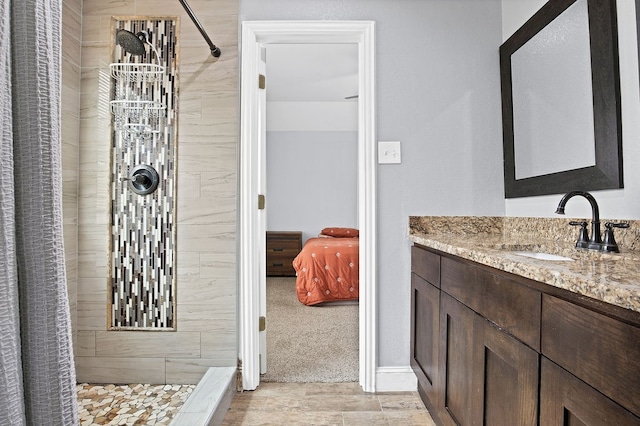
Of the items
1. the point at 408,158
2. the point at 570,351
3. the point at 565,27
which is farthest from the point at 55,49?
the point at 565,27

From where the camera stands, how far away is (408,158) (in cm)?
209

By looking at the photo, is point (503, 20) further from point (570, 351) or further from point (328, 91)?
point (328, 91)

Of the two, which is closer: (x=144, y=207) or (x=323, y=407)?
(x=323, y=407)

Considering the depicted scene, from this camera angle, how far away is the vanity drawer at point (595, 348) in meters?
0.61

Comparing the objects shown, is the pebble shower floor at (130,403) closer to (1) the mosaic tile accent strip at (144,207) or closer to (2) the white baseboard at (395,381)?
(1) the mosaic tile accent strip at (144,207)

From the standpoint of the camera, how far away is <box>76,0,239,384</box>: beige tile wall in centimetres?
206

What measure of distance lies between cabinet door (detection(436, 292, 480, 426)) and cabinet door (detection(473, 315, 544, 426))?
0.16 feet

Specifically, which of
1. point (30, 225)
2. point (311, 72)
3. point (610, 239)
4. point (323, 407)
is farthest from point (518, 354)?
point (311, 72)

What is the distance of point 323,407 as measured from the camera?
1883 mm

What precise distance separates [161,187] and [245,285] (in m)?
0.74

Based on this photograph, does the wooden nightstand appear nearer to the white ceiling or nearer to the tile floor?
the white ceiling

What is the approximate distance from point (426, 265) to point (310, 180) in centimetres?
451

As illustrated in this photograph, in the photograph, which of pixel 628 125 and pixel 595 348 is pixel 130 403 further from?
pixel 628 125

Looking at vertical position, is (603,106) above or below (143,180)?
above
